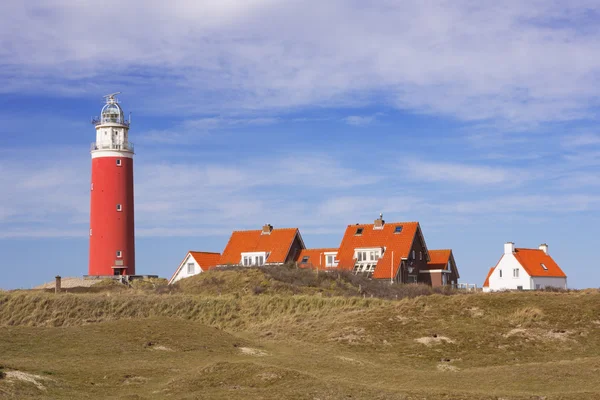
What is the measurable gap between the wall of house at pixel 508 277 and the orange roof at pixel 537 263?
460 millimetres

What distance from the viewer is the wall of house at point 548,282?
69400 mm

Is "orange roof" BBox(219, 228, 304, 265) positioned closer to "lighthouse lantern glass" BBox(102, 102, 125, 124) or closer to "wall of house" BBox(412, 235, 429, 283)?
"wall of house" BBox(412, 235, 429, 283)

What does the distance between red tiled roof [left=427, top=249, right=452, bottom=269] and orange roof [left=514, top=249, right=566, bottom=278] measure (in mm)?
5932

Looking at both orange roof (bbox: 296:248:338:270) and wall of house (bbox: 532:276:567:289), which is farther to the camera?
wall of house (bbox: 532:276:567:289)

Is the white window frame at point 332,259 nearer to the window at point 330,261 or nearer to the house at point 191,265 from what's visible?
the window at point 330,261

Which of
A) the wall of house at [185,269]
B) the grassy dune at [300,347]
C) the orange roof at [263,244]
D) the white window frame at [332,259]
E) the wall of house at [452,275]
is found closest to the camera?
the grassy dune at [300,347]

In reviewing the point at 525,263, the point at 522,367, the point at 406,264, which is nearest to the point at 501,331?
the point at 522,367

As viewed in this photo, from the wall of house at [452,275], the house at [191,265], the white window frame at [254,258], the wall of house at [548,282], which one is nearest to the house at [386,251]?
the wall of house at [452,275]

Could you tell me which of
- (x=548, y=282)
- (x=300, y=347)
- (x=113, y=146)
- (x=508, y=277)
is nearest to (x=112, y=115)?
(x=113, y=146)

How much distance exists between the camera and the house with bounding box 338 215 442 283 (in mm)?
63156

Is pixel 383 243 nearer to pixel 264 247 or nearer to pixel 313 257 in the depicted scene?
pixel 313 257

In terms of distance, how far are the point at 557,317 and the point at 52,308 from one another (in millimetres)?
26359

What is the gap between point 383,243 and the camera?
65375 mm

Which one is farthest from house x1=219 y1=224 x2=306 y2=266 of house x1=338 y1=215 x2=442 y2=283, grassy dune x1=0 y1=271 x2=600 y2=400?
grassy dune x1=0 y1=271 x2=600 y2=400
